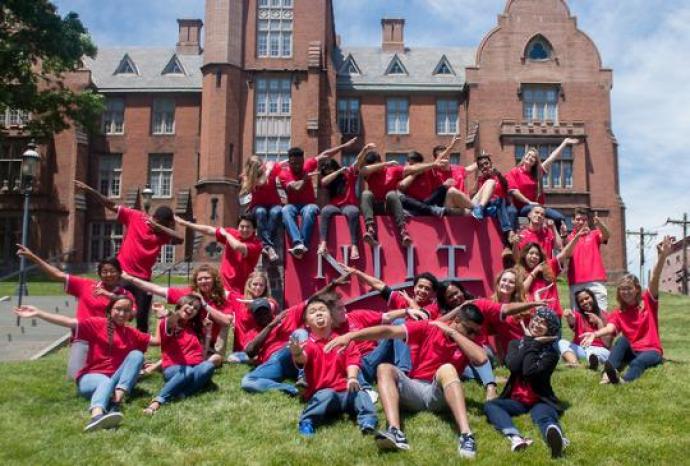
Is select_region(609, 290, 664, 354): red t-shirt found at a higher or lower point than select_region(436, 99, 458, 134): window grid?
lower

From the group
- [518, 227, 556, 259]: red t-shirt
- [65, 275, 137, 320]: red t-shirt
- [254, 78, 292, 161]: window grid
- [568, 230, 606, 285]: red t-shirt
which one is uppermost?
[254, 78, 292, 161]: window grid

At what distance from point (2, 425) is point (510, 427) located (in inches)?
190

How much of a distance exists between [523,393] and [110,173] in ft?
116

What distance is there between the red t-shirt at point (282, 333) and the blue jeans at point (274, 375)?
0.39ft

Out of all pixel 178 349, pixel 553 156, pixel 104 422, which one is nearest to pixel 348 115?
pixel 553 156

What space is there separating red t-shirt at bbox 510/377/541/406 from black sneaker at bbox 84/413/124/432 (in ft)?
12.1

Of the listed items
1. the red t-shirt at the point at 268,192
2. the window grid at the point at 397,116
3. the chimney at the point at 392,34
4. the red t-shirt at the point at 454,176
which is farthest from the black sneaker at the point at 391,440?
the chimney at the point at 392,34

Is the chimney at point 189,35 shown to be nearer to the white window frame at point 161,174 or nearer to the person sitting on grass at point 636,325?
the white window frame at point 161,174

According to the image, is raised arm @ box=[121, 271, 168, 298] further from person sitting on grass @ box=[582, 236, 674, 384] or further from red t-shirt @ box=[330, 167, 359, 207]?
person sitting on grass @ box=[582, 236, 674, 384]

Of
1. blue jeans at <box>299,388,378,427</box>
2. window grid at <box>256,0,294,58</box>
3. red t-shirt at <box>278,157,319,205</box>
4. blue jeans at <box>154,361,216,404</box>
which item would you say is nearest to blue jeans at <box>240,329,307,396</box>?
blue jeans at <box>154,361,216,404</box>

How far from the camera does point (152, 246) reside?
30.0ft

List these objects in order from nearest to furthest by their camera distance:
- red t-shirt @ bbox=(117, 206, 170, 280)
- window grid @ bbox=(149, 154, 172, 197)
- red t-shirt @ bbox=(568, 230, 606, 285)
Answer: red t-shirt @ bbox=(117, 206, 170, 280)
red t-shirt @ bbox=(568, 230, 606, 285)
window grid @ bbox=(149, 154, 172, 197)

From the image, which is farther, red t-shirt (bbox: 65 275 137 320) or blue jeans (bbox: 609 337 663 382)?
blue jeans (bbox: 609 337 663 382)

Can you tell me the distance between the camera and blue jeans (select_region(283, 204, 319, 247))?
10.2m
